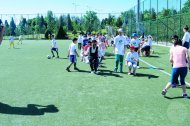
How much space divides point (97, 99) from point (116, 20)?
75.7 meters

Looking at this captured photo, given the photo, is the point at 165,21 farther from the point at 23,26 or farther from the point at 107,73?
the point at 23,26

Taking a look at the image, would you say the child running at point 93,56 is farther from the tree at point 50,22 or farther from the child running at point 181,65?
the tree at point 50,22

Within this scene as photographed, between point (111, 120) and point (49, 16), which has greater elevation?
point (49, 16)

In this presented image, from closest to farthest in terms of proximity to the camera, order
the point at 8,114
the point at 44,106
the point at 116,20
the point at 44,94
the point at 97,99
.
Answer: the point at 8,114 → the point at 44,106 → the point at 97,99 → the point at 44,94 → the point at 116,20

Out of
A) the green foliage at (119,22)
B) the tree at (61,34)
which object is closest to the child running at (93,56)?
the tree at (61,34)

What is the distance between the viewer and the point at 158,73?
596 inches

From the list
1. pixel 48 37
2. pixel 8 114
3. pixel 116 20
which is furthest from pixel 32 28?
pixel 8 114

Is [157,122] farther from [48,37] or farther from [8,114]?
[48,37]

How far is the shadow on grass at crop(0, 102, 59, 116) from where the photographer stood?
8000 millimetres

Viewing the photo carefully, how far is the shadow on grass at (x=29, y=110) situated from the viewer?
26.2 feet

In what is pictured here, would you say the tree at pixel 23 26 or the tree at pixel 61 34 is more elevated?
the tree at pixel 23 26

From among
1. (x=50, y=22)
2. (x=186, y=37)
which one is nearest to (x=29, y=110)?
(x=186, y=37)

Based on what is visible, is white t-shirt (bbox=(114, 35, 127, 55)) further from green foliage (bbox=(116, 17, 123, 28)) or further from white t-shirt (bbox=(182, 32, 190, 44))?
green foliage (bbox=(116, 17, 123, 28))

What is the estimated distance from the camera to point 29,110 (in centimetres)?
827
